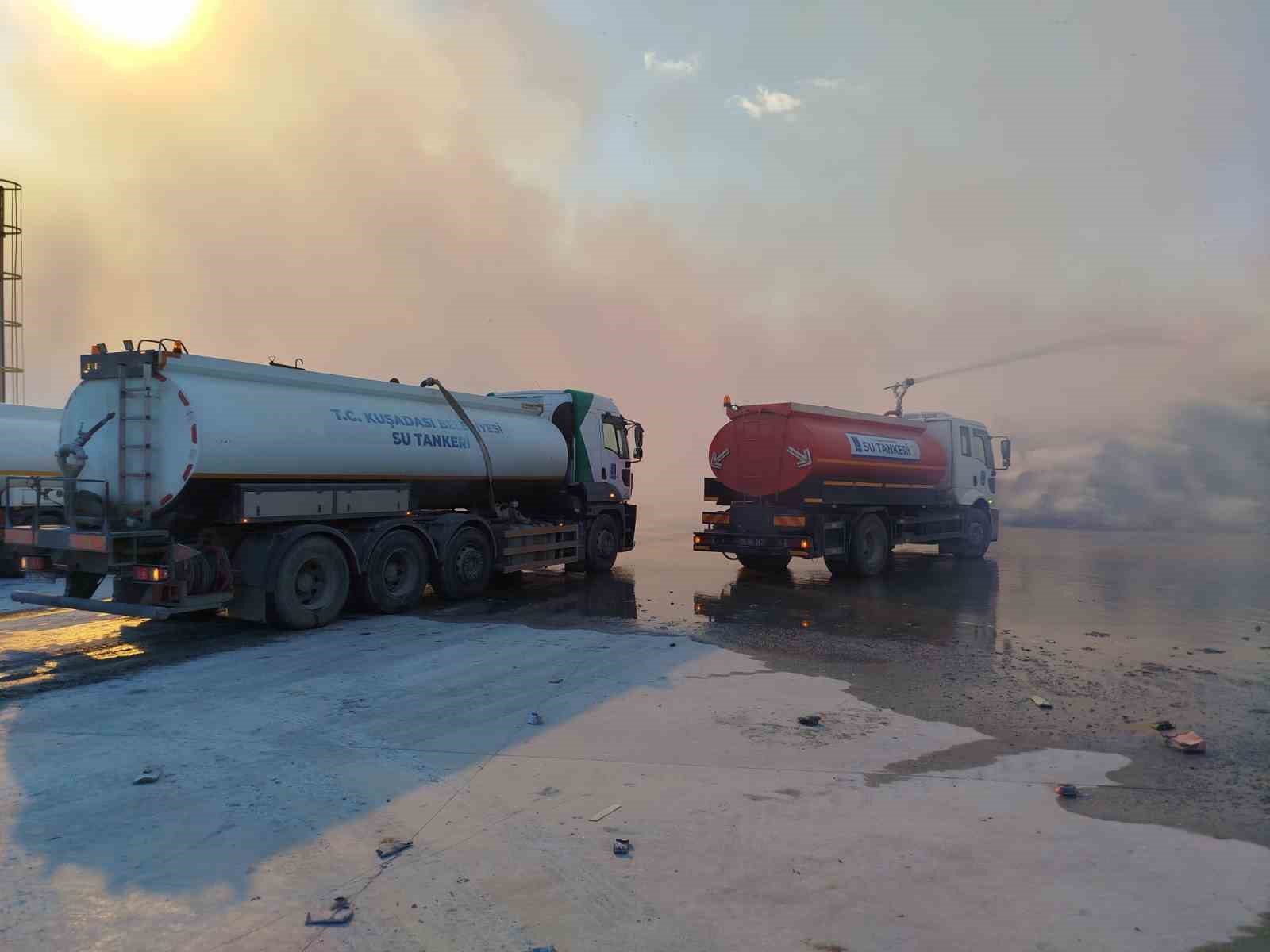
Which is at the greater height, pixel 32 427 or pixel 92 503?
pixel 32 427

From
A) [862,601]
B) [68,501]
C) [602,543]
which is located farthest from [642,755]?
[602,543]

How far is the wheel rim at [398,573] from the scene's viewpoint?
1250 cm

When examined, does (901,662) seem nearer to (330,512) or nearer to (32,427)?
(330,512)

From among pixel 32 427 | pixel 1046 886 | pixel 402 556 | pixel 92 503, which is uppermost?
pixel 32 427

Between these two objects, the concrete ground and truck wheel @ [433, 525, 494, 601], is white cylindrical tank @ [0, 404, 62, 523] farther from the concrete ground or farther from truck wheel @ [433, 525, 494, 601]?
the concrete ground

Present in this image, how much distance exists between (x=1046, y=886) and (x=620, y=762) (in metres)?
2.75

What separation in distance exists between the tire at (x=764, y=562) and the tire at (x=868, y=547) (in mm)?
1538

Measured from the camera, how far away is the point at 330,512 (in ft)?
37.9

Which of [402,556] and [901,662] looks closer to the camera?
[901,662]

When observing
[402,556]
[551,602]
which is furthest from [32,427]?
[551,602]

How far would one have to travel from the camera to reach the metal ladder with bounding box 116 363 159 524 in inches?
395

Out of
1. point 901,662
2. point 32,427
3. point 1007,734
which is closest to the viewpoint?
point 1007,734

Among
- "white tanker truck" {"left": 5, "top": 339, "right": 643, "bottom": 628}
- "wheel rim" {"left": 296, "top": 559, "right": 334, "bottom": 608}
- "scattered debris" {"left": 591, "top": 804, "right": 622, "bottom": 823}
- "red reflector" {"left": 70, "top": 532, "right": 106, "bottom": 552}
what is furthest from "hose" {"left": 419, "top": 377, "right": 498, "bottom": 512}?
"scattered debris" {"left": 591, "top": 804, "right": 622, "bottom": 823}

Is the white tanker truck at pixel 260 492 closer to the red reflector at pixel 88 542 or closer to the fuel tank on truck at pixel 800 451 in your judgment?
the red reflector at pixel 88 542
